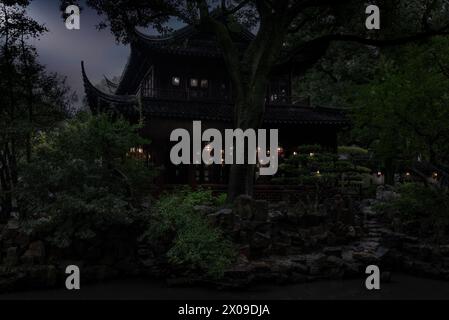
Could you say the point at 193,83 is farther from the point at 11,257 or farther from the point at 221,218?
the point at 11,257

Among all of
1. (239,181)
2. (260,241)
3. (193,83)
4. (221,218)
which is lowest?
(260,241)

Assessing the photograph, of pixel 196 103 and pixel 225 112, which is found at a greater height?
pixel 196 103

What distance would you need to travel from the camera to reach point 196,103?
20.3 m

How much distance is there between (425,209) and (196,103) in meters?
11.5

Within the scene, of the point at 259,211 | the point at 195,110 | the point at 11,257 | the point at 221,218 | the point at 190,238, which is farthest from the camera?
the point at 195,110

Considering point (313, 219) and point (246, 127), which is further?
point (313, 219)

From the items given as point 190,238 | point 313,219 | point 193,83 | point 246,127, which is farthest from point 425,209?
point 193,83

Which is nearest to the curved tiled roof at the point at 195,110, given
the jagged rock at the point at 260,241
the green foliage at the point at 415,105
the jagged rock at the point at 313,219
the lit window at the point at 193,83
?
the lit window at the point at 193,83

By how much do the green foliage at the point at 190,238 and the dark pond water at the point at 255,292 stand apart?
23.5 inches

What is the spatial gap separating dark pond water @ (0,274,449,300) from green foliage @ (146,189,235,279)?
596 millimetres

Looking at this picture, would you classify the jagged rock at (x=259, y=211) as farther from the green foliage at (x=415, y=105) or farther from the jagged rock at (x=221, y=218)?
the green foliage at (x=415, y=105)

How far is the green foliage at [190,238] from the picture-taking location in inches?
371
